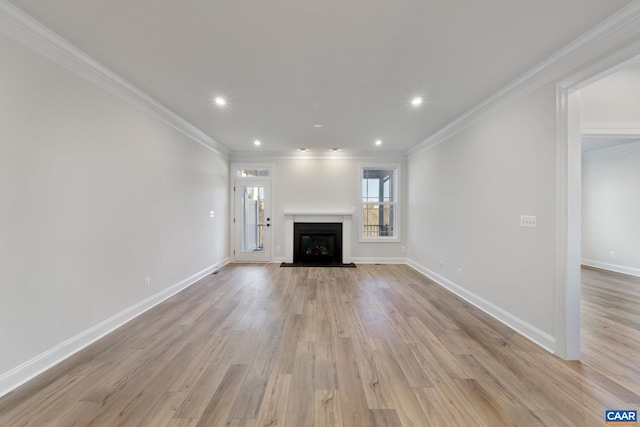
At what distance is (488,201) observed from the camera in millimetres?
3020

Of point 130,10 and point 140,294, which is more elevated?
point 130,10

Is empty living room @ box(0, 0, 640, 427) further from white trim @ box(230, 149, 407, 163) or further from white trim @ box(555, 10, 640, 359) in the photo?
white trim @ box(230, 149, 407, 163)

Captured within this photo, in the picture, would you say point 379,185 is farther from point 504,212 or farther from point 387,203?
point 504,212

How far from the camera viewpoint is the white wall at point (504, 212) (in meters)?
2.25

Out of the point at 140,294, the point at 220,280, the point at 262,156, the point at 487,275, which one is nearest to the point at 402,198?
the point at 487,275

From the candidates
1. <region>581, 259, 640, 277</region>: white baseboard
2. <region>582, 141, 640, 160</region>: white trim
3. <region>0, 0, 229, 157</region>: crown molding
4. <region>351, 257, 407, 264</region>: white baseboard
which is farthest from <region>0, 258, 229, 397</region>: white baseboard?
<region>582, 141, 640, 160</region>: white trim

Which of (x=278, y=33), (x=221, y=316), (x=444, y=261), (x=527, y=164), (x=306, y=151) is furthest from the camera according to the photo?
(x=306, y=151)

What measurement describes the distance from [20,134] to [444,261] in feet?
16.4

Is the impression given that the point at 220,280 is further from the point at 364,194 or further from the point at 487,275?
the point at 487,275

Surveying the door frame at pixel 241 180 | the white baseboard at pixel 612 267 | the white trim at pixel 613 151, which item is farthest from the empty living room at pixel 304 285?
the white trim at pixel 613 151

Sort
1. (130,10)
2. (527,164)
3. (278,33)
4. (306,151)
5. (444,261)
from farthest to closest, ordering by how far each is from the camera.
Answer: (306,151) → (444,261) → (527,164) → (278,33) → (130,10)

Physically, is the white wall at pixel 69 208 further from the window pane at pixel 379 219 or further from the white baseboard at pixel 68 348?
the window pane at pixel 379 219

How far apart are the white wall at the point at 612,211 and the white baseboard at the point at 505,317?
3797 mm

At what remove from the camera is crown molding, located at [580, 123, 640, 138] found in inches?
107
